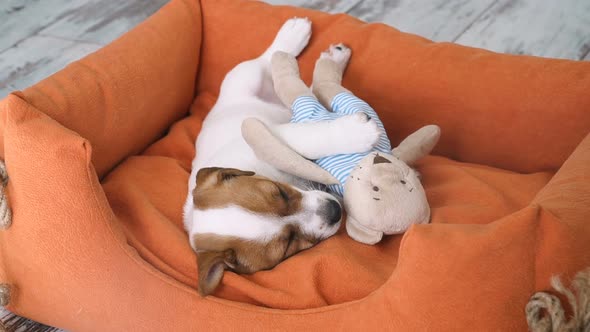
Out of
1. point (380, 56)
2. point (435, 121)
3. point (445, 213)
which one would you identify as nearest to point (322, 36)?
point (380, 56)

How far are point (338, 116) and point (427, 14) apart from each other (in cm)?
202

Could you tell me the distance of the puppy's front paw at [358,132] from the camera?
1.74m

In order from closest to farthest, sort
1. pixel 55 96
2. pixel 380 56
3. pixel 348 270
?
pixel 348 270 < pixel 55 96 < pixel 380 56

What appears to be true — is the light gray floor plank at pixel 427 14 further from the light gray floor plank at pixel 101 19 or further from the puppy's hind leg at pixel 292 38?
the light gray floor plank at pixel 101 19

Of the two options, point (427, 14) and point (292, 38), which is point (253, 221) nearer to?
point (292, 38)

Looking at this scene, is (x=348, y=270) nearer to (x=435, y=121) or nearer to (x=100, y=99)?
(x=435, y=121)

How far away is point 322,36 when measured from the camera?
246 centimetres

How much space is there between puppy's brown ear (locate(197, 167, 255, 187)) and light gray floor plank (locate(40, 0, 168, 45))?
7.38 feet

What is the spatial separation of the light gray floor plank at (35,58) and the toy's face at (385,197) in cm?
242

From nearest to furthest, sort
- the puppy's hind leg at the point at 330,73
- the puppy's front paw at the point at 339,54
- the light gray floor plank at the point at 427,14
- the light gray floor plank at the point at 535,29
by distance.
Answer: the puppy's hind leg at the point at 330,73 → the puppy's front paw at the point at 339,54 → the light gray floor plank at the point at 535,29 → the light gray floor plank at the point at 427,14

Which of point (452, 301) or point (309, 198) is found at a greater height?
point (452, 301)

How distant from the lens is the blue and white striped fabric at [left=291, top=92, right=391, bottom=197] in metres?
1.79

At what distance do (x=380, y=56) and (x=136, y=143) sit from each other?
1024 mm

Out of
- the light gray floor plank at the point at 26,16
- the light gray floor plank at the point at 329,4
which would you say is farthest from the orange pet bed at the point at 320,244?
the light gray floor plank at the point at 26,16
